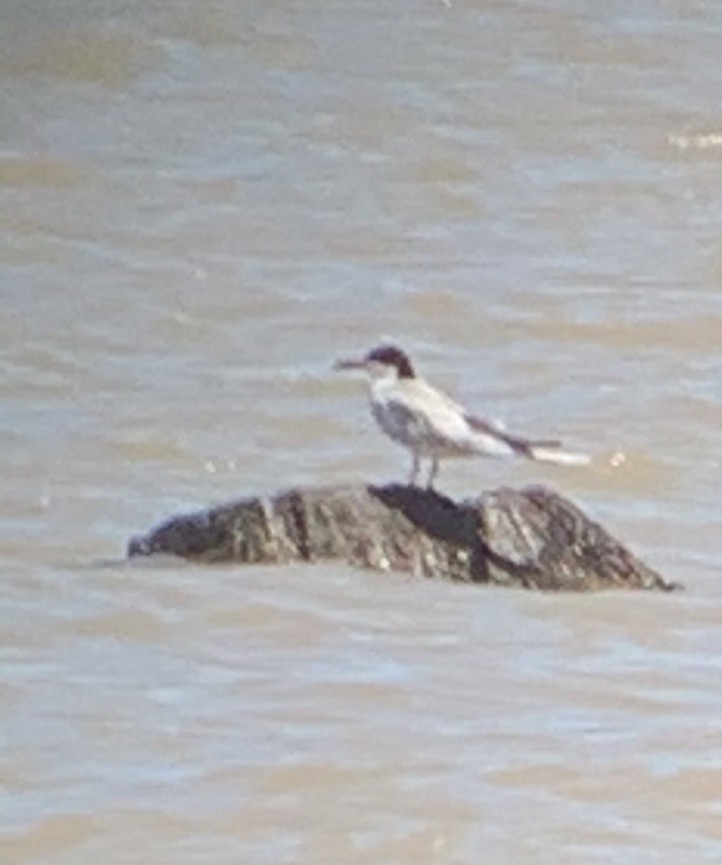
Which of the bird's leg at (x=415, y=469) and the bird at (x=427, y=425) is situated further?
the bird's leg at (x=415, y=469)

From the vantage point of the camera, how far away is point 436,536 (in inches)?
344

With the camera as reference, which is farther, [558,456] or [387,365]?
[558,456]

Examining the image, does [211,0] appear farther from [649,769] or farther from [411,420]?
[649,769]

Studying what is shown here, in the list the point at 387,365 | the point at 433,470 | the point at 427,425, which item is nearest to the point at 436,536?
the point at 427,425

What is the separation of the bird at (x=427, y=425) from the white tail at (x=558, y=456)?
33 centimetres

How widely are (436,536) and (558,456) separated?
117 centimetres

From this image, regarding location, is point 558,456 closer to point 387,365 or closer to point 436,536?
point 387,365

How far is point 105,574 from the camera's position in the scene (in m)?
8.92

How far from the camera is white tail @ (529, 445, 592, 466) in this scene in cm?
971

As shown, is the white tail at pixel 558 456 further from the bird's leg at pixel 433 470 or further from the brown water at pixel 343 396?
the bird's leg at pixel 433 470

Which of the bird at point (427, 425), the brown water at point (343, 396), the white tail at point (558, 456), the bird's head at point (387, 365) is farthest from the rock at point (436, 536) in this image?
the white tail at point (558, 456)

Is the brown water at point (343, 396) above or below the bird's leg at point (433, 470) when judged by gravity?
below

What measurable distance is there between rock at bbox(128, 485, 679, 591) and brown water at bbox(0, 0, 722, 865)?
0.06 metres

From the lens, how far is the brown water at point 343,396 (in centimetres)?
741
